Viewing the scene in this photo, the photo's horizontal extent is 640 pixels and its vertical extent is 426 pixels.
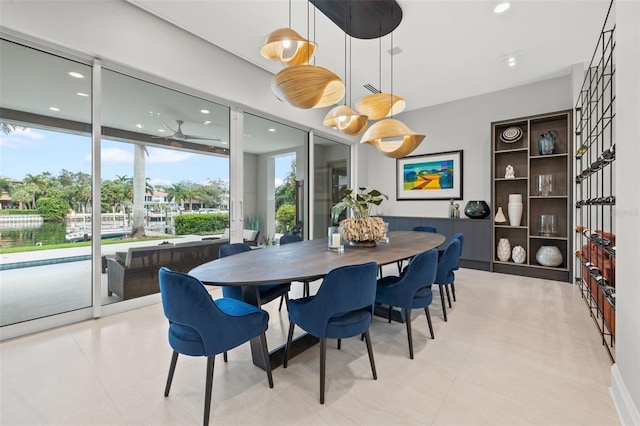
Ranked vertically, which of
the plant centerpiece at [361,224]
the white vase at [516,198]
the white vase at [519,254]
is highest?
the white vase at [516,198]

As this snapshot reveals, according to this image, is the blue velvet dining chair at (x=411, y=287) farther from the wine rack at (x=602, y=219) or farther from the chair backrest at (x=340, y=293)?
the wine rack at (x=602, y=219)

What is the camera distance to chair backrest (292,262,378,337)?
5.12 feet

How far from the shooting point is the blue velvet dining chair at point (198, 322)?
1.37m

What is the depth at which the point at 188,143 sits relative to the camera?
11.7ft

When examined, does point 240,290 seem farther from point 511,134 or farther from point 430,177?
point 511,134

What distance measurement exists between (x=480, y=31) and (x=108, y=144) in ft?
14.3

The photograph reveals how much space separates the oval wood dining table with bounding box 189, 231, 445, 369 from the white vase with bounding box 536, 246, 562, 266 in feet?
9.34

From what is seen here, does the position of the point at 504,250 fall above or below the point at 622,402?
above

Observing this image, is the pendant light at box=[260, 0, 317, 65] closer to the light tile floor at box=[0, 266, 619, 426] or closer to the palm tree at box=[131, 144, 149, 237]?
the palm tree at box=[131, 144, 149, 237]

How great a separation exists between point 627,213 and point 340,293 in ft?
5.31

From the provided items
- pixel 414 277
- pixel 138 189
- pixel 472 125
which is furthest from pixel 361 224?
pixel 472 125

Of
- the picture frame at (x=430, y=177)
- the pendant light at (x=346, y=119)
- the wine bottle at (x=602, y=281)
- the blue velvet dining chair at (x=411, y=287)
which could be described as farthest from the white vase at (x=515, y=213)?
the blue velvet dining chair at (x=411, y=287)

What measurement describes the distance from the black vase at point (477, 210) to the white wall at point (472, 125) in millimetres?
223

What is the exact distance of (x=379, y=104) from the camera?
3090mm
